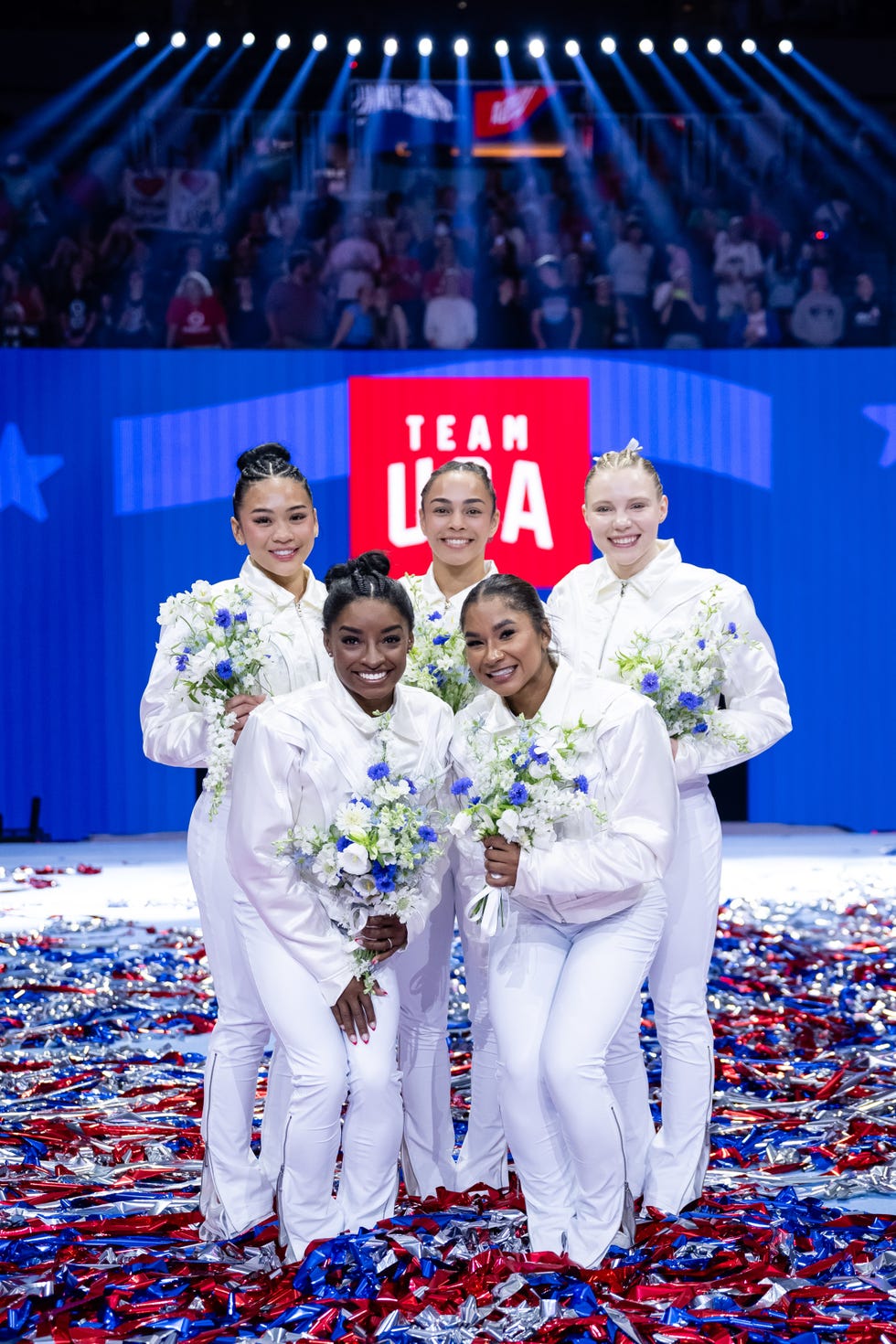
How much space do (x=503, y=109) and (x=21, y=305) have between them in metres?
4.13

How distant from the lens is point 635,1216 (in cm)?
358

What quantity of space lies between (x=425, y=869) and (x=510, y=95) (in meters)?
10.0

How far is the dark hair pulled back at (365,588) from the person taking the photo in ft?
11.0

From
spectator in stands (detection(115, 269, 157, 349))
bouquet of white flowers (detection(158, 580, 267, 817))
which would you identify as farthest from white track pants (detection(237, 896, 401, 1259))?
spectator in stands (detection(115, 269, 157, 349))

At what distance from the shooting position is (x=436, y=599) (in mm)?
4098

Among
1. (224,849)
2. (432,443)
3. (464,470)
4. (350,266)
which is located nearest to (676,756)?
(464,470)

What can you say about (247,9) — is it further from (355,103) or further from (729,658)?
(729,658)

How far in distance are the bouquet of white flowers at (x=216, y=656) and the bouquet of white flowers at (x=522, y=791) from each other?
2.03 ft

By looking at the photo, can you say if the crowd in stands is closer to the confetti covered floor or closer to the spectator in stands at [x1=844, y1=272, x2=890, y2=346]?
the spectator in stands at [x1=844, y1=272, x2=890, y2=346]

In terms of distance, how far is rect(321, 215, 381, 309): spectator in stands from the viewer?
36.4 ft

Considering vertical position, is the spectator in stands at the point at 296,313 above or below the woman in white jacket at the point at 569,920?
above

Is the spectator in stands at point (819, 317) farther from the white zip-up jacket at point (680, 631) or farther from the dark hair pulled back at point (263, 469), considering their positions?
the dark hair pulled back at point (263, 469)

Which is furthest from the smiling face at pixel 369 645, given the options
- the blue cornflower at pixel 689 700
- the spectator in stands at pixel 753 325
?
the spectator in stands at pixel 753 325

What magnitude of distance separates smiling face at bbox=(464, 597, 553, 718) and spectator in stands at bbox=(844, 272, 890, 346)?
880 centimetres
